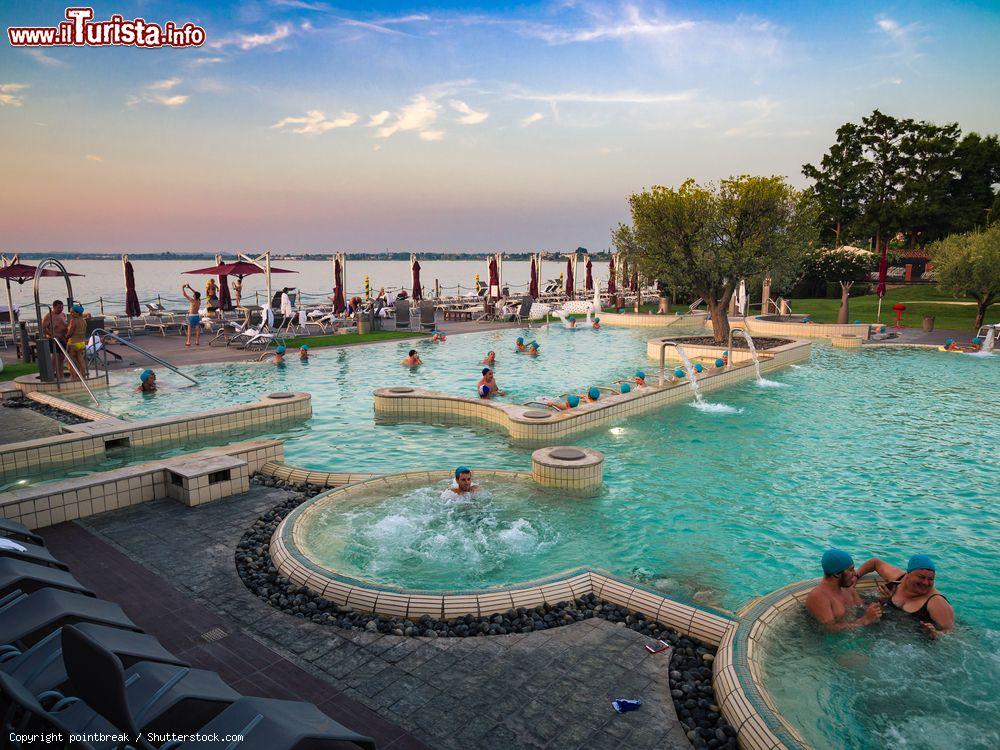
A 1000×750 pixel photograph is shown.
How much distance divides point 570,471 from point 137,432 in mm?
7090

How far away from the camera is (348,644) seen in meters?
4.39

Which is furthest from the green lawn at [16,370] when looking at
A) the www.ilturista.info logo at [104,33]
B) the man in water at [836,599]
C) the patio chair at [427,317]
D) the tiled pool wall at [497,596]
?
the man in water at [836,599]

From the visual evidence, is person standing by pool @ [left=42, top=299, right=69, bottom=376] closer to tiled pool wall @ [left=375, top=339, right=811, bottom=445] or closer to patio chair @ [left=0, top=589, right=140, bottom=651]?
tiled pool wall @ [left=375, top=339, right=811, bottom=445]

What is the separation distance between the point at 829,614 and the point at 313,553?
468 cm

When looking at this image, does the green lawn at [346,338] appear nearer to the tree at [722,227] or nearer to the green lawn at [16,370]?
the green lawn at [16,370]

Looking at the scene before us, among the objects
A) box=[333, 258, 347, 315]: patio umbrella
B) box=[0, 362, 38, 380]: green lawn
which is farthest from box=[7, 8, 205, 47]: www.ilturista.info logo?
box=[333, 258, 347, 315]: patio umbrella

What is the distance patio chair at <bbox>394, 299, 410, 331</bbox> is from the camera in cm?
2525

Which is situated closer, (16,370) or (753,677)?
(753,677)

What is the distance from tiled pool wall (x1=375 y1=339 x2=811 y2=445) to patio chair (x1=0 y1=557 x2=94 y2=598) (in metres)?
7.24

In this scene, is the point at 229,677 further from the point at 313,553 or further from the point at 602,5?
the point at 602,5

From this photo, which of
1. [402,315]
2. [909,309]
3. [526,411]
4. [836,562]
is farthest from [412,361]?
A: [909,309]

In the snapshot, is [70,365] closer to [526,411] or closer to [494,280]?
[526,411]

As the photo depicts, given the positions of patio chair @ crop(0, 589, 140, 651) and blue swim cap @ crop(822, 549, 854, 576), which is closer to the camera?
patio chair @ crop(0, 589, 140, 651)

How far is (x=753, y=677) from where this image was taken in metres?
3.90
